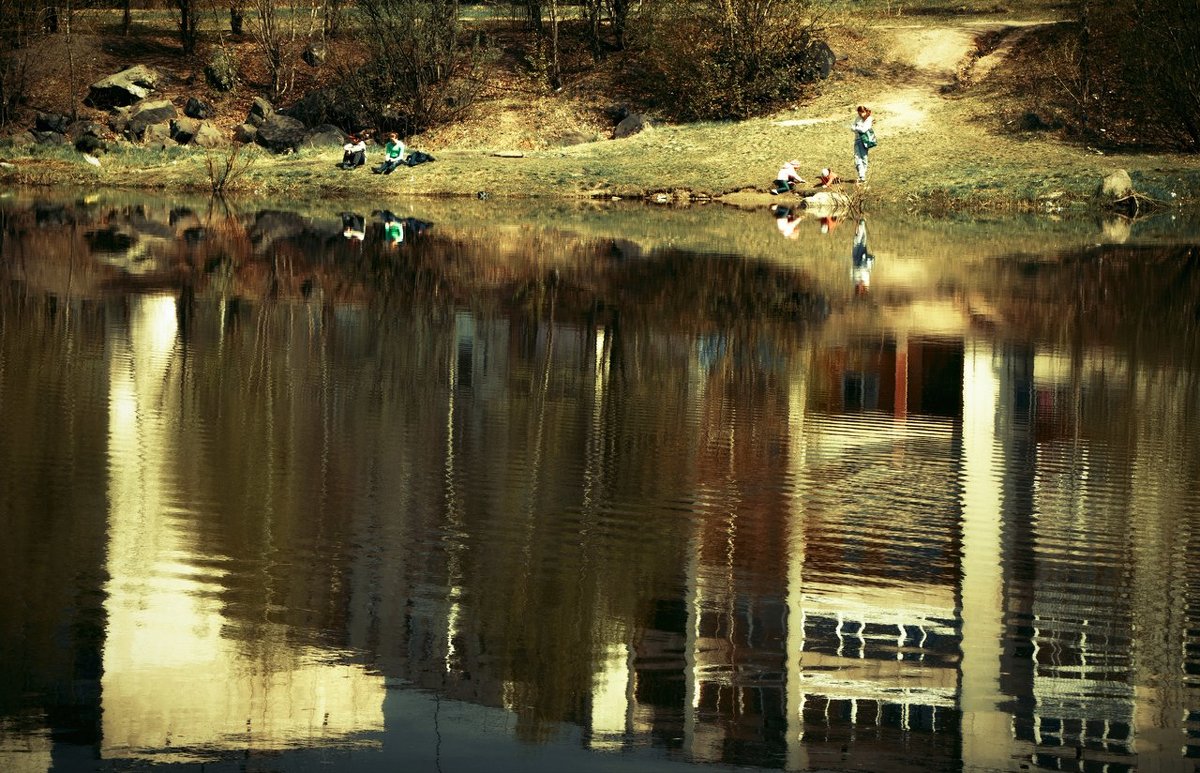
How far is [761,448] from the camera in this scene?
1094cm

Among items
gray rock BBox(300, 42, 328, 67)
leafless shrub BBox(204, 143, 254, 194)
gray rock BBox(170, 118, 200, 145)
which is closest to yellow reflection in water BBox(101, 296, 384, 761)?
leafless shrub BBox(204, 143, 254, 194)

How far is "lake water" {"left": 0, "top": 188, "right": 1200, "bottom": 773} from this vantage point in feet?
19.6

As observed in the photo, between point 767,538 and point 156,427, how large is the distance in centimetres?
442

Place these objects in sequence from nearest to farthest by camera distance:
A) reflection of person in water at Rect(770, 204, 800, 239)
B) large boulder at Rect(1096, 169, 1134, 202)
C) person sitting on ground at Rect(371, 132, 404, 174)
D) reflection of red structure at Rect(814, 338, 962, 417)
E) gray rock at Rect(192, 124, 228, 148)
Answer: reflection of red structure at Rect(814, 338, 962, 417) → reflection of person in water at Rect(770, 204, 800, 239) → large boulder at Rect(1096, 169, 1134, 202) → person sitting on ground at Rect(371, 132, 404, 174) → gray rock at Rect(192, 124, 228, 148)

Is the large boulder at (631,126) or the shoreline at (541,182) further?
the large boulder at (631,126)

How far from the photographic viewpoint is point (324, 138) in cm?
4928

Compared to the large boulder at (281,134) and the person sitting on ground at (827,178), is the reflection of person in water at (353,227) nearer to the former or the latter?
the person sitting on ground at (827,178)

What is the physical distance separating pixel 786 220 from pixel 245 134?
22.3 meters

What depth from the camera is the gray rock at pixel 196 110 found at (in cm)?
5422

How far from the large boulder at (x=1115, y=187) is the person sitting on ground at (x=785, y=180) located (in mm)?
6752

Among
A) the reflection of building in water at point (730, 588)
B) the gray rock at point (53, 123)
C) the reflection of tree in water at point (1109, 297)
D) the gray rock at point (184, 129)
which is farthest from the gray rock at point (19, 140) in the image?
the reflection of building in water at point (730, 588)

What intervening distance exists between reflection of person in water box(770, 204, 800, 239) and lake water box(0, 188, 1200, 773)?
11.9 metres

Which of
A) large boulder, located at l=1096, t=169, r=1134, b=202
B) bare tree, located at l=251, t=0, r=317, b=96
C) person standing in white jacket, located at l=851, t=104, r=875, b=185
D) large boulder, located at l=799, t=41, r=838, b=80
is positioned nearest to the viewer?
large boulder, located at l=1096, t=169, r=1134, b=202

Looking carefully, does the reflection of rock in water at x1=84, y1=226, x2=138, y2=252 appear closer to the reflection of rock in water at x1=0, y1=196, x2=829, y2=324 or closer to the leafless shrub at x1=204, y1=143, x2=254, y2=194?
the reflection of rock in water at x1=0, y1=196, x2=829, y2=324
